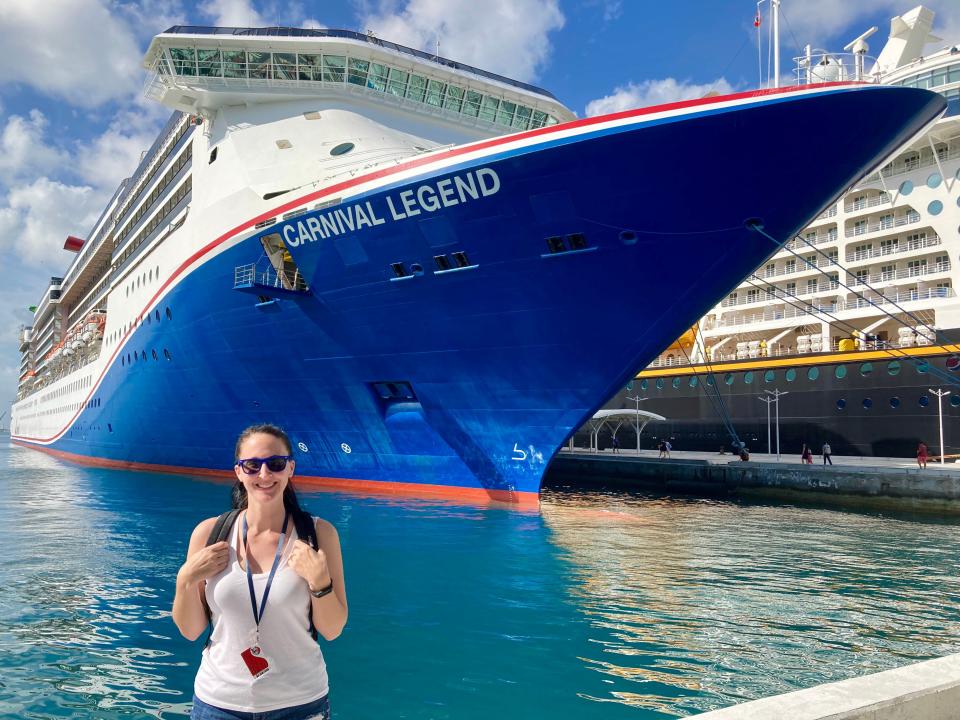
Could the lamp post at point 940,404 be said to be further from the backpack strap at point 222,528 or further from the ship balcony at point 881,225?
the backpack strap at point 222,528

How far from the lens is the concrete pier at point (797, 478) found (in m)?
18.4

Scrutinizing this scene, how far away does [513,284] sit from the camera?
14.1 m

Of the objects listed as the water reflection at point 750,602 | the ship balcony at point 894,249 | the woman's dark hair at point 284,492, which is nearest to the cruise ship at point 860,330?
the ship balcony at point 894,249

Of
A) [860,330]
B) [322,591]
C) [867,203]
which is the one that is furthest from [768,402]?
[322,591]

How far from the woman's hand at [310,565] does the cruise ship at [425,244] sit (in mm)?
11088

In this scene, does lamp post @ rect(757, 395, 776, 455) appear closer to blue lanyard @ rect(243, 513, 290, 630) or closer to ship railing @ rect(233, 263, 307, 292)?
ship railing @ rect(233, 263, 307, 292)

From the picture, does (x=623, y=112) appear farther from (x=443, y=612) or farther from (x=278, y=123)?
(x=278, y=123)

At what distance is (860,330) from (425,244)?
1596cm

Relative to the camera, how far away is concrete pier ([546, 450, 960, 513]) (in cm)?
1838

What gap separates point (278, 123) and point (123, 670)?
16806 millimetres

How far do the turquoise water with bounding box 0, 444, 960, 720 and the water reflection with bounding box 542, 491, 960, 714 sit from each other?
0.03m

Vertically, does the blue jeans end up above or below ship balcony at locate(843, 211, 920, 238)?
below

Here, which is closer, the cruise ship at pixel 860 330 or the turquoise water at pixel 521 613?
the turquoise water at pixel 521 613

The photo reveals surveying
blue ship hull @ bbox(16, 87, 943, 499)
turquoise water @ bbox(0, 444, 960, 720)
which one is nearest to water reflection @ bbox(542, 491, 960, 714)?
turquoise water @ bbox(0, 444, 960, 720)
